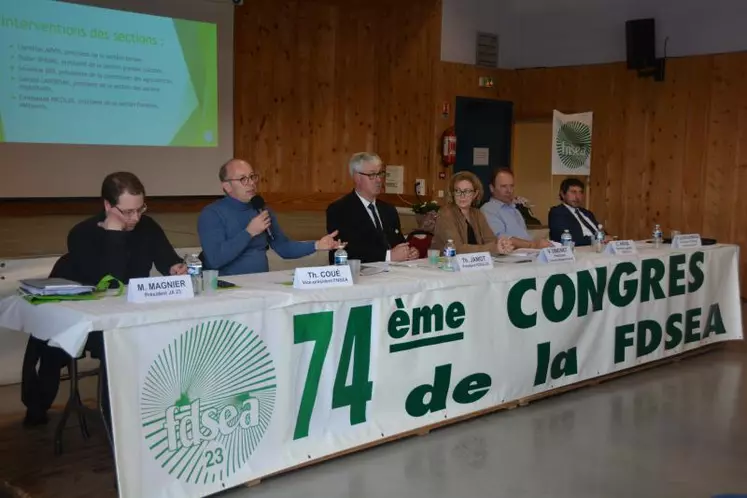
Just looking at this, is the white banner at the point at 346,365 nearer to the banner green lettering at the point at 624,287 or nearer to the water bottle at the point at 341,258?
the banner green lettering at the point at 624,287

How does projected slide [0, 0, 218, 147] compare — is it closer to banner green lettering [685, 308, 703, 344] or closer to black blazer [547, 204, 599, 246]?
black blazer [547, 204, 599, 246]

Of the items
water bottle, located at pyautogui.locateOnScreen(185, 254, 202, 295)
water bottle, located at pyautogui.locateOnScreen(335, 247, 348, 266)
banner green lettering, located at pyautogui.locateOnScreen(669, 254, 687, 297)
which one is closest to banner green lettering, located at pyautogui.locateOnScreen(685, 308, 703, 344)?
banner green lettering, located at pyautogui.locateOnScreen(669, 254, 687, 297)

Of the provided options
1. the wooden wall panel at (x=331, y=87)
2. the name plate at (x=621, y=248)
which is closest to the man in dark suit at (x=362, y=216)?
the name plate at (x=621, y=248)

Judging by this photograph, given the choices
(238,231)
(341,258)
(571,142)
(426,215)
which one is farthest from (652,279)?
(571,142)

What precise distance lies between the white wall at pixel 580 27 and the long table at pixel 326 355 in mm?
4260

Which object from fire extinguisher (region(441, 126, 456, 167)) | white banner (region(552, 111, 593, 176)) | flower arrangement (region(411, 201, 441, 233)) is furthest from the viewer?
fire extinguisher (region(441, 126, 456, 167))

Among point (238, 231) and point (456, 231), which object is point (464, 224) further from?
point (238, 231)

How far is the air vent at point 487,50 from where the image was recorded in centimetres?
891

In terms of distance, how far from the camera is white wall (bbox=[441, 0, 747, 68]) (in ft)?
25.8

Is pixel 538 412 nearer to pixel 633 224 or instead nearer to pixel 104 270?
pixel 104 270

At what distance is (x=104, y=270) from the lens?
3432mm

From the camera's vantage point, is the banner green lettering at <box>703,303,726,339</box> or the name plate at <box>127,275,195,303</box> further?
the banner green lettering at <box>703,303,726,339</box>

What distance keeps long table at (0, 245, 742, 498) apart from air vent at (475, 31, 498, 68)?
189 inches

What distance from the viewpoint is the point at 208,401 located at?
283 centimetres
